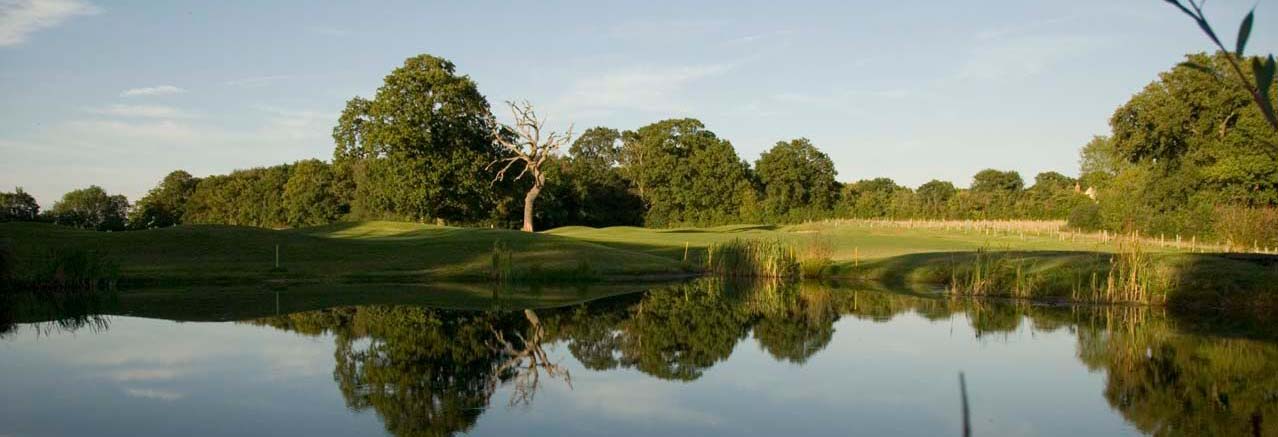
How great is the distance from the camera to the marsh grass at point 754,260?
90.3 feet

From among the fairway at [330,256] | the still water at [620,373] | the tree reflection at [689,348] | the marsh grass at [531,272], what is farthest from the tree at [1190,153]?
the still water at [620,373]

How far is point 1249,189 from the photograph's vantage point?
4431 centimetres

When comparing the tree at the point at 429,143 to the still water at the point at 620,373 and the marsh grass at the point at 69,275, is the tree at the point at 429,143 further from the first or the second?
the still water at the point at 620,373

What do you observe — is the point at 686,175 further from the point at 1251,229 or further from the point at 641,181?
the point at 1251,229

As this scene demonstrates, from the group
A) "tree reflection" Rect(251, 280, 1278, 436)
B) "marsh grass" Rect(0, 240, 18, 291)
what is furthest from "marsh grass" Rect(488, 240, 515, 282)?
"marsh grass" Rect(0, 240, 18, 291)

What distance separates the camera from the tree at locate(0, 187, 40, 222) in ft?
165

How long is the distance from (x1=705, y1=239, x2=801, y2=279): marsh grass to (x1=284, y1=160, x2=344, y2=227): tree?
47201 mm

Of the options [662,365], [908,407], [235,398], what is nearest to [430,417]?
[235,398]

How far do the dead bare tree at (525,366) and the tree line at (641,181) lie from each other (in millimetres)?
30567

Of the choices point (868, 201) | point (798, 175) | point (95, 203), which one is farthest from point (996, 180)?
point (95, 203)

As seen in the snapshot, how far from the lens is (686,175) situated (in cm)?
7606

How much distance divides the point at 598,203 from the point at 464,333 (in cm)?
6100

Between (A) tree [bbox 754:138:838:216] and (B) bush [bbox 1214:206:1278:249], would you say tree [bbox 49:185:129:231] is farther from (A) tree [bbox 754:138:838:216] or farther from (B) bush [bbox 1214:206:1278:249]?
(B) bush [bbox 1214:206:1278:249]

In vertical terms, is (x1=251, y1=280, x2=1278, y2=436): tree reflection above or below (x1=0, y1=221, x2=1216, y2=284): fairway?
below
